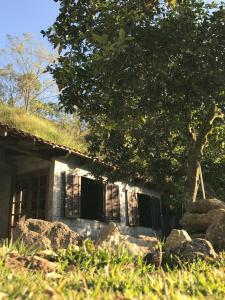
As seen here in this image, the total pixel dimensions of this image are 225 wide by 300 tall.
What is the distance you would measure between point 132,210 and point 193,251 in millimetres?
11089

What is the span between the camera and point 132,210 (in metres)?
17.3

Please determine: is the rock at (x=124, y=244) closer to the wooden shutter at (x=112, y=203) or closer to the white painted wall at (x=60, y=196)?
the white painted wall at (x=60, y=196)

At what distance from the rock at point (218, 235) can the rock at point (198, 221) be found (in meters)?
1.90

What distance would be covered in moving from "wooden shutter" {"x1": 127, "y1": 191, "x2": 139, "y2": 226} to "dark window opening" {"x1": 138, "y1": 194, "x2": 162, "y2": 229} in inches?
64.4

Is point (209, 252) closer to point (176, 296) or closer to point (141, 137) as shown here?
point (176, 296)

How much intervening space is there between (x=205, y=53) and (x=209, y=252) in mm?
4638

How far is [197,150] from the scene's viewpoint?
1191 cm

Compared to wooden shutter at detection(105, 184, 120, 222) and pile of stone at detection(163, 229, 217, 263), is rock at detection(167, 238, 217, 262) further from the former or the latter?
wooden shutter at detection(105, 184, 120, 222)

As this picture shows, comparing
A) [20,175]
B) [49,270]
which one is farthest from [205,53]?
[20,175]

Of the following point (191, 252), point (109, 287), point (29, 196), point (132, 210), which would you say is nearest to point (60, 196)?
point (29, 196)

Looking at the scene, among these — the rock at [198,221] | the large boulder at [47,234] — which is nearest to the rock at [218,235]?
the rock at [198,221]

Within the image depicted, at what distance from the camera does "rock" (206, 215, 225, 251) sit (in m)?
7.59

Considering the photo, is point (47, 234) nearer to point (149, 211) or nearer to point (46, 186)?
point (46, 186)

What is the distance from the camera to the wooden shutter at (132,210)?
17.1 m
